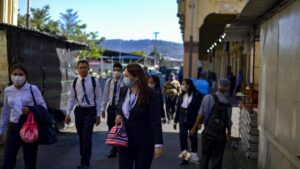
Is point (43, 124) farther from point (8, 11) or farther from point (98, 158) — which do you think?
point (8, 11)

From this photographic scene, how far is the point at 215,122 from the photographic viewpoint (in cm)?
770

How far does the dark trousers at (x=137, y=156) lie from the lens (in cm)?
568

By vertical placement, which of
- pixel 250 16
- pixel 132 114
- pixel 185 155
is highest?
pixel 250 16

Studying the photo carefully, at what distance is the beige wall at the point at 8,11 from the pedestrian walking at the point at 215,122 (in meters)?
11.6

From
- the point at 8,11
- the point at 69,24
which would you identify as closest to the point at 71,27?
the point at 69,24

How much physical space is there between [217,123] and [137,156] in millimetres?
2266

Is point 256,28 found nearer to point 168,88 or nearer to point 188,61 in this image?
point 168,88

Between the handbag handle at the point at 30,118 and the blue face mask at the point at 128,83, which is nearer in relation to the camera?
the blue face mask at the point at 128,83

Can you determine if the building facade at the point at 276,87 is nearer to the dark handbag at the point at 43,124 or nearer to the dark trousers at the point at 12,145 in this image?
the dark handbag at the point at 43,124

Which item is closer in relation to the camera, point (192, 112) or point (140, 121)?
point (140, 121)

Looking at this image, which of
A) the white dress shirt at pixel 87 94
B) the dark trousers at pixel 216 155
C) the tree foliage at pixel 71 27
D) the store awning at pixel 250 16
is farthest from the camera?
the tree foliage at pixel 71 27

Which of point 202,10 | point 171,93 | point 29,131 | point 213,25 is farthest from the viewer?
point 213,25

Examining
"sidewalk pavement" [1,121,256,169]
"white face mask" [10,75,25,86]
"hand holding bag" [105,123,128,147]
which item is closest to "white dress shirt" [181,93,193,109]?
"sidewalk pavement" [1,121,256,169]

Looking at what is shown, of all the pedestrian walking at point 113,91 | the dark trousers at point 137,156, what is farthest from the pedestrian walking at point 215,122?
the pedestrian walking at point 113,91
